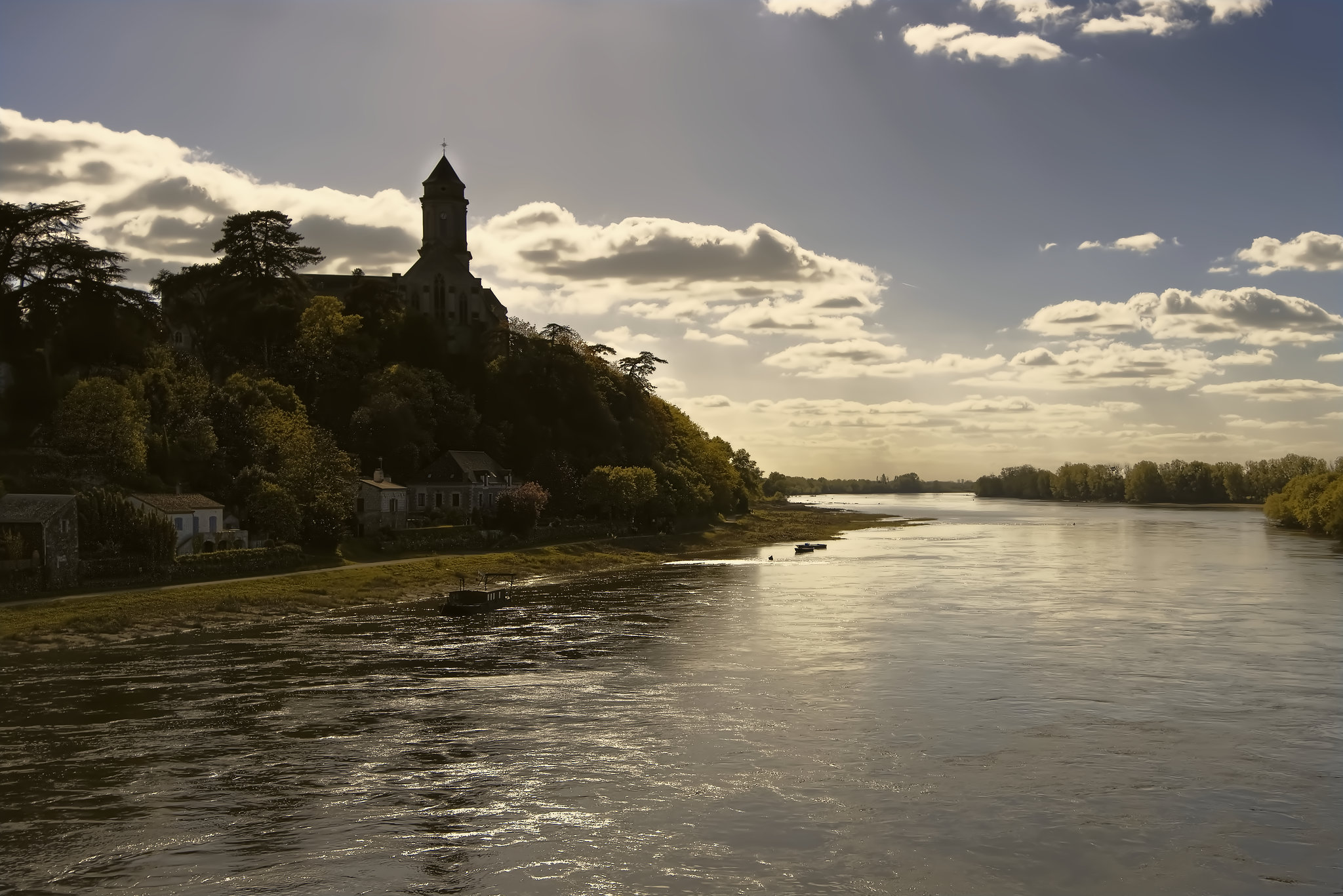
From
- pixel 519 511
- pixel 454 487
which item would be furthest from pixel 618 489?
pixel 519 511

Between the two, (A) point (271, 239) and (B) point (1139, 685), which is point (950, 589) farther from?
(A) point (271, 239)

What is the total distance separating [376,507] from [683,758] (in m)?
75.0

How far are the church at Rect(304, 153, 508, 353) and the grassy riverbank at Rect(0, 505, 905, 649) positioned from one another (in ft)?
167

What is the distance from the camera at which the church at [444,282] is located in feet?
507

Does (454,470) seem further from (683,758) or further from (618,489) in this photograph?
(683,758)

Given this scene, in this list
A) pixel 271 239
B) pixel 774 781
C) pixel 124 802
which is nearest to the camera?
pixel 124 802

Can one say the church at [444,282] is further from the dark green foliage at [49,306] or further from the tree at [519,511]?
the dark green foliage at [49,306]

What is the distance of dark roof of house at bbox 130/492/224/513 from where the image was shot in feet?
240

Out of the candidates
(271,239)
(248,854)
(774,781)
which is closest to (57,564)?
(248,854)

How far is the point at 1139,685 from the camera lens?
1863 inches

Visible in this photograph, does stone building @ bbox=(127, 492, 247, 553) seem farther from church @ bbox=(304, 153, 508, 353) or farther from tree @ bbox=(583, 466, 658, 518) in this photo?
church @ bbox=(304, 153, 508, 353)

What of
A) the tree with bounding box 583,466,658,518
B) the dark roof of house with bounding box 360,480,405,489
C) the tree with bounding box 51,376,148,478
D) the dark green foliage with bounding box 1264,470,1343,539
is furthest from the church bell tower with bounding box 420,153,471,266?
the dark green foliage with bounding box 1264,470,1343,539

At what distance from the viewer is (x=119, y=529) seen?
68250 millimetres

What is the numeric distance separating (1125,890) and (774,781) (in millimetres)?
10664
